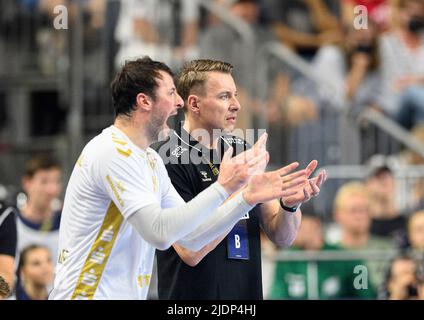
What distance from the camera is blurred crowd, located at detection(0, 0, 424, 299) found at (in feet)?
35.9

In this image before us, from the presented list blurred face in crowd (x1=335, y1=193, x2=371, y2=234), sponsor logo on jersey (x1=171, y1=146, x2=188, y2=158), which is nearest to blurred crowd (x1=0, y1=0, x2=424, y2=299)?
blurred face in crowd (x1=335, y1=193, x2=371, y2=234)

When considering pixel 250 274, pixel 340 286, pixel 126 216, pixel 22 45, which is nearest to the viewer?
pixel 126 216

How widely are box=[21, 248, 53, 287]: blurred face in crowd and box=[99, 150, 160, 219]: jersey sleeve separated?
469cm

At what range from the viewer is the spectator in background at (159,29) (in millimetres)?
11656

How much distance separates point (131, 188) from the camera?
18.0 ft

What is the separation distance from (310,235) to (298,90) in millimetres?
1745

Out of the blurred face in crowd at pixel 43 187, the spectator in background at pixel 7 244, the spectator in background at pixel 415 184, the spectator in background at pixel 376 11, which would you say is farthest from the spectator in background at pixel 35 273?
the spectator in background at pixel 376 11

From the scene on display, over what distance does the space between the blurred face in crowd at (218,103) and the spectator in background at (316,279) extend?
4758 mm

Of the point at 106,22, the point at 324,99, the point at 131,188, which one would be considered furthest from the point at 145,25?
the point at 131,188

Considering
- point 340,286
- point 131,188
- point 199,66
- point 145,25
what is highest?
point 145,25

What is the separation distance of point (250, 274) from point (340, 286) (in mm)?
4801

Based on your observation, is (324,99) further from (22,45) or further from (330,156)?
(22,45)

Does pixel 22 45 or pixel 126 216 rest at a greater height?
pixel 22 45

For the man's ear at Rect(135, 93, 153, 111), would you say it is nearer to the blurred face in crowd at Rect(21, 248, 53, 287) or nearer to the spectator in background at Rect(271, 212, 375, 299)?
the blurred face in crowd at Rect(21, 248, 53, 287)
